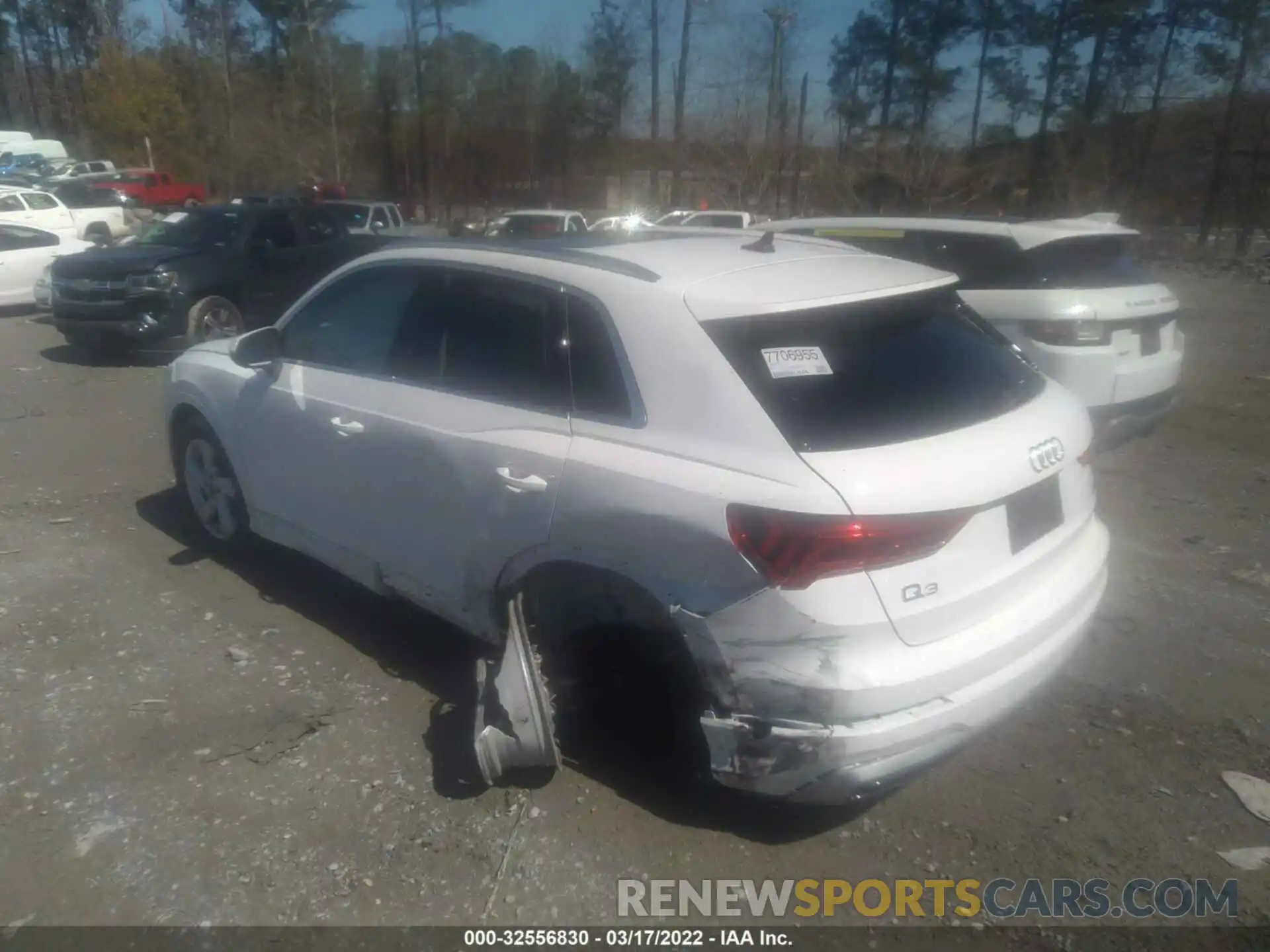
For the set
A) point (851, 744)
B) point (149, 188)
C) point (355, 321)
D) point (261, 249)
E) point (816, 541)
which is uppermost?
point (355, 321)

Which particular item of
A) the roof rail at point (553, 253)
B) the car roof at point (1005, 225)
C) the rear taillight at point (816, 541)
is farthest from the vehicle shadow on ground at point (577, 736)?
the car roof at point (1005, 225)

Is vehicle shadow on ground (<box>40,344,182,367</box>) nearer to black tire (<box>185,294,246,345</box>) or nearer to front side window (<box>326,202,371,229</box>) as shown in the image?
black tire (<box>185,294,246,345</box>)

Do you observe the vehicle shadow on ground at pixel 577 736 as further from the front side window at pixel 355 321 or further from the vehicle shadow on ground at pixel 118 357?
the vehicle shadow on ground at pixel 118 357

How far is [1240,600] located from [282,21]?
5402cm

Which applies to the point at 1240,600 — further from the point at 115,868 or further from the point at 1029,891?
the point at 115,868

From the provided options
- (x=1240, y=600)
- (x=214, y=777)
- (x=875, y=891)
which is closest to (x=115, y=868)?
(x=214, y=777)

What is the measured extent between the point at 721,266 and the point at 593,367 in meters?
0.55

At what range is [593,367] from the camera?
3.27 m

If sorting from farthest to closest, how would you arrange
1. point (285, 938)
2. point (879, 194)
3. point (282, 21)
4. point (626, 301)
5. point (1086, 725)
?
point (282, 21), point (879, 194), point (1086, 725), point (626, 301), point (285, 938)

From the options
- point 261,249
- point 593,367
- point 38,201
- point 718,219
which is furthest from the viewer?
point 718,219

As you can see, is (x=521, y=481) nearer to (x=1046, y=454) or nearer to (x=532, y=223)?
(x=1046, y=454)

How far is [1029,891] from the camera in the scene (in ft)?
9.75

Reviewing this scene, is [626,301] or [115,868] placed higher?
[626,301]

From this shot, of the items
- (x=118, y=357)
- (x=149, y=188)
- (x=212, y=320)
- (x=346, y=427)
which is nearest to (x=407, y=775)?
(x=346, y=427)
